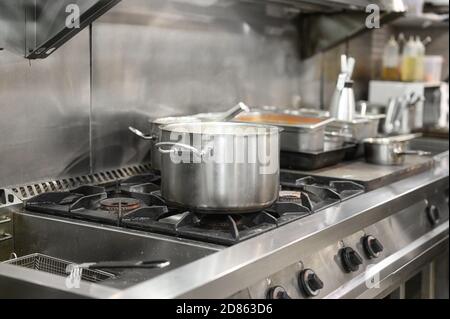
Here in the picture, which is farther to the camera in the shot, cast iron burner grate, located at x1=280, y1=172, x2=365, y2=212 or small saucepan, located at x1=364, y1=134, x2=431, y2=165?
small saucepan, located at x1=364, y1=134, x2=431, y2=165

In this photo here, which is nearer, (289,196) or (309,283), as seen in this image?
(309,283)

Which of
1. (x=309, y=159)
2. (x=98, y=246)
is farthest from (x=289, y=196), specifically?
(x=98, y=246)

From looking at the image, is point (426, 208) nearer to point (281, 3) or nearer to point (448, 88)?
point (281, 3)

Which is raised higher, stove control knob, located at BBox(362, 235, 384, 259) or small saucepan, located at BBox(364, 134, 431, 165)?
small saucepan, located at BBox(364, 134, 431, 165)

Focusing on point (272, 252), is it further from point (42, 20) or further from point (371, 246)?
point (42, 20)

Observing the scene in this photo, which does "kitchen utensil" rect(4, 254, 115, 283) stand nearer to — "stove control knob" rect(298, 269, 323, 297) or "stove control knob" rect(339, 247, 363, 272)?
"stove control knob" rect(298, 269, 323, 297)

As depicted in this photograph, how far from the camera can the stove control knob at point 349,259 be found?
5.73ft

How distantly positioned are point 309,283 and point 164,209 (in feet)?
1.32

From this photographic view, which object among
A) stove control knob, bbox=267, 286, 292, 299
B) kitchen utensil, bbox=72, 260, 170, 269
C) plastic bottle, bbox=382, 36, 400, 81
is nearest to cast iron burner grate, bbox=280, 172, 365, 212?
stove control knob, bbox=267, 286, 292, 299

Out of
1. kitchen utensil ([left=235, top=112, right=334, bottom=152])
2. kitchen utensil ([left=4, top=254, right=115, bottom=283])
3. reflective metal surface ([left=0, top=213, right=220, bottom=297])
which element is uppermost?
kitchen utensil ([left=235, top=112, right=334, bottom=152])

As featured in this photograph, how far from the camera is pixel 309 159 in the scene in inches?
88.4

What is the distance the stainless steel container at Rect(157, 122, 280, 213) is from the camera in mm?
1521

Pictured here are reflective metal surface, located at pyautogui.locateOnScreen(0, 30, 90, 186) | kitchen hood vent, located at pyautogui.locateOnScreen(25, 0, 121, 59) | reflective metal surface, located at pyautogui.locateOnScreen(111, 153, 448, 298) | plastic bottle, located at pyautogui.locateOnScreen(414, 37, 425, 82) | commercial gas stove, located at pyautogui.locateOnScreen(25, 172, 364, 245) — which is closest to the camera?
reflective metal surface, located at pyautogui.locateOnScreen(111, 153, 448, 298)

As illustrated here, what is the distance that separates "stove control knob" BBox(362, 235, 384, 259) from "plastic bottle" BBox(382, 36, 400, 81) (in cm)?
199
